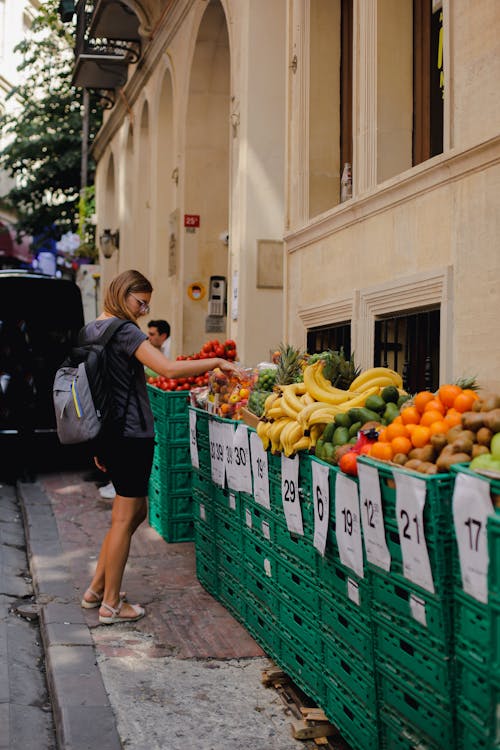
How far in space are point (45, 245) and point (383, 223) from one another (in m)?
29.0

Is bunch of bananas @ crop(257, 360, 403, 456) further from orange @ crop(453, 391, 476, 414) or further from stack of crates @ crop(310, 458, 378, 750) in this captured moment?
orange @ crop(453, 391, 476, 414)

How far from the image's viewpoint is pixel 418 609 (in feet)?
10.2

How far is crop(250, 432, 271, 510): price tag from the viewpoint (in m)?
4.84

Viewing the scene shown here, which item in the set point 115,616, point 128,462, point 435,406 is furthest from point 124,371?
point 435,406

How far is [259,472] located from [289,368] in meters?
0.84

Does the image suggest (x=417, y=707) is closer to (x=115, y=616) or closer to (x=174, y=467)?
(x=115, y=616)

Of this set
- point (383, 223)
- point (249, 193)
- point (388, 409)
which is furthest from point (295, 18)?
point (388, 409)

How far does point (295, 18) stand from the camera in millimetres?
9312

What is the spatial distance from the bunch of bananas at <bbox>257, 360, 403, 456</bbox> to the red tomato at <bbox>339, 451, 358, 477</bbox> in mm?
578

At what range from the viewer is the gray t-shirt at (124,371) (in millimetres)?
5609

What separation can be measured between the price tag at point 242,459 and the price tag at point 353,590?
1487 mm

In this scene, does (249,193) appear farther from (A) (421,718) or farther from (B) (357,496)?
(A) (421,718)

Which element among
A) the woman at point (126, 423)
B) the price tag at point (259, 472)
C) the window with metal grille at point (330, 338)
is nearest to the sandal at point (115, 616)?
the woman at point (126, 423)

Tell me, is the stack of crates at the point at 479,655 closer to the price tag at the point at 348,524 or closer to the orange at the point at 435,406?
the price tag at the point at 348,524
